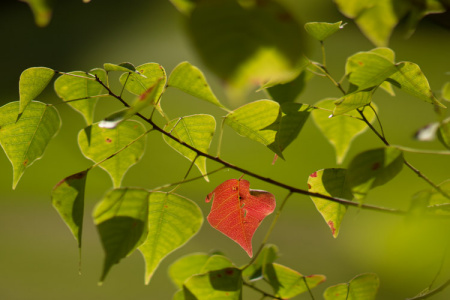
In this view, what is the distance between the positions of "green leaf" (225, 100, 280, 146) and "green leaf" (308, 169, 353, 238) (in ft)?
0.23

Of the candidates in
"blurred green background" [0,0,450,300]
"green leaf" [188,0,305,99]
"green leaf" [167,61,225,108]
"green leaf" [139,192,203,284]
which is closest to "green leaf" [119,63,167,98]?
"green leaf" [167,61,225,108]

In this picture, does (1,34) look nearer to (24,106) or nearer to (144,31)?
(144,31)

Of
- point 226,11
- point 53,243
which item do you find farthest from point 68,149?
point 226,11

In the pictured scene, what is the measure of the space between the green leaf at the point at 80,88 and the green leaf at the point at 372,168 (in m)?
0.32

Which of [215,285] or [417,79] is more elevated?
[417,79]

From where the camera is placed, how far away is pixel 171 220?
1.67 ft

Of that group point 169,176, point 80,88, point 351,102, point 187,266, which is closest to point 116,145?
point 80,88

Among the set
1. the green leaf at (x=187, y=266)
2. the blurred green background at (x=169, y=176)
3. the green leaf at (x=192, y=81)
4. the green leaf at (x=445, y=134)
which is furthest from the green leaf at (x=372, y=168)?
the blurred green background at (x=169, y=176)

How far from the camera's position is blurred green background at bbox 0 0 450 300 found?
2.87m

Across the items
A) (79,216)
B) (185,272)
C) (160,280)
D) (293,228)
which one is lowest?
(293,228)

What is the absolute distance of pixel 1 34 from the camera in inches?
254

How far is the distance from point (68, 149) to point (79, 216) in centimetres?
430

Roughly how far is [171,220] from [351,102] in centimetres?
23

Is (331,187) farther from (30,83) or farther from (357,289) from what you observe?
(30,83)
